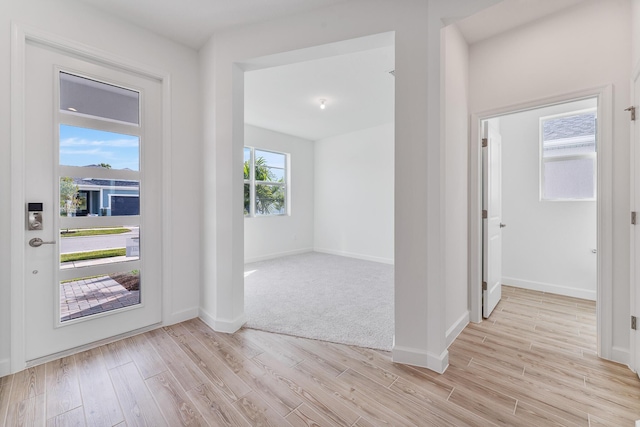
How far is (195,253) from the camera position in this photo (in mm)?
2791

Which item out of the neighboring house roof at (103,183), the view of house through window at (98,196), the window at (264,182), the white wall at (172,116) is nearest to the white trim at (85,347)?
the white wall at (172,116)

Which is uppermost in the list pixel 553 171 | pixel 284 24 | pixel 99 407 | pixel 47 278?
pixel 284 24

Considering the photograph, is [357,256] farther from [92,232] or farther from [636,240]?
[92,232]

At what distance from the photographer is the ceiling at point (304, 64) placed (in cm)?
215

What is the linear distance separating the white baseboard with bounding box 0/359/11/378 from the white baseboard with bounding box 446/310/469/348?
10.6ft

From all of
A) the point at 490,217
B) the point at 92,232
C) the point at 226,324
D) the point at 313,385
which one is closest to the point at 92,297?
the point at 92,232

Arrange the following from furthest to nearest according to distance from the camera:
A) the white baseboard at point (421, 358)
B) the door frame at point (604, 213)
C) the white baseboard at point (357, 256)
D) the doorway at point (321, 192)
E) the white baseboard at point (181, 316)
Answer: the white baseboard at point (357, 256)
the doorway at point (321, 192)
the white baseboard at point (181, 316)
the door frame at point (604, 213)
the white baseboard at point (421, 358)

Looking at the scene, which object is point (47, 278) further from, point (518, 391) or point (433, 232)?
point (518, 391)

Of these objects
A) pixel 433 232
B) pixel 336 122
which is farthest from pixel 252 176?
pixel 433 232

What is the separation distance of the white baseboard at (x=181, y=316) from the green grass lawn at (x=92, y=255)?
758 mm

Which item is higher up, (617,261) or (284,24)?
(284,24)

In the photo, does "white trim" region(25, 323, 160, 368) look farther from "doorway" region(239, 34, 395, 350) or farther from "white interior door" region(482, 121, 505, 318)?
"white interior door" region(482, 121, 505, 318)

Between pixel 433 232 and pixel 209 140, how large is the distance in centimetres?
222

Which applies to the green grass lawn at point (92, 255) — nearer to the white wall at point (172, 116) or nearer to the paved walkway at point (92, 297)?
the paved walkway at point (92, 297)
